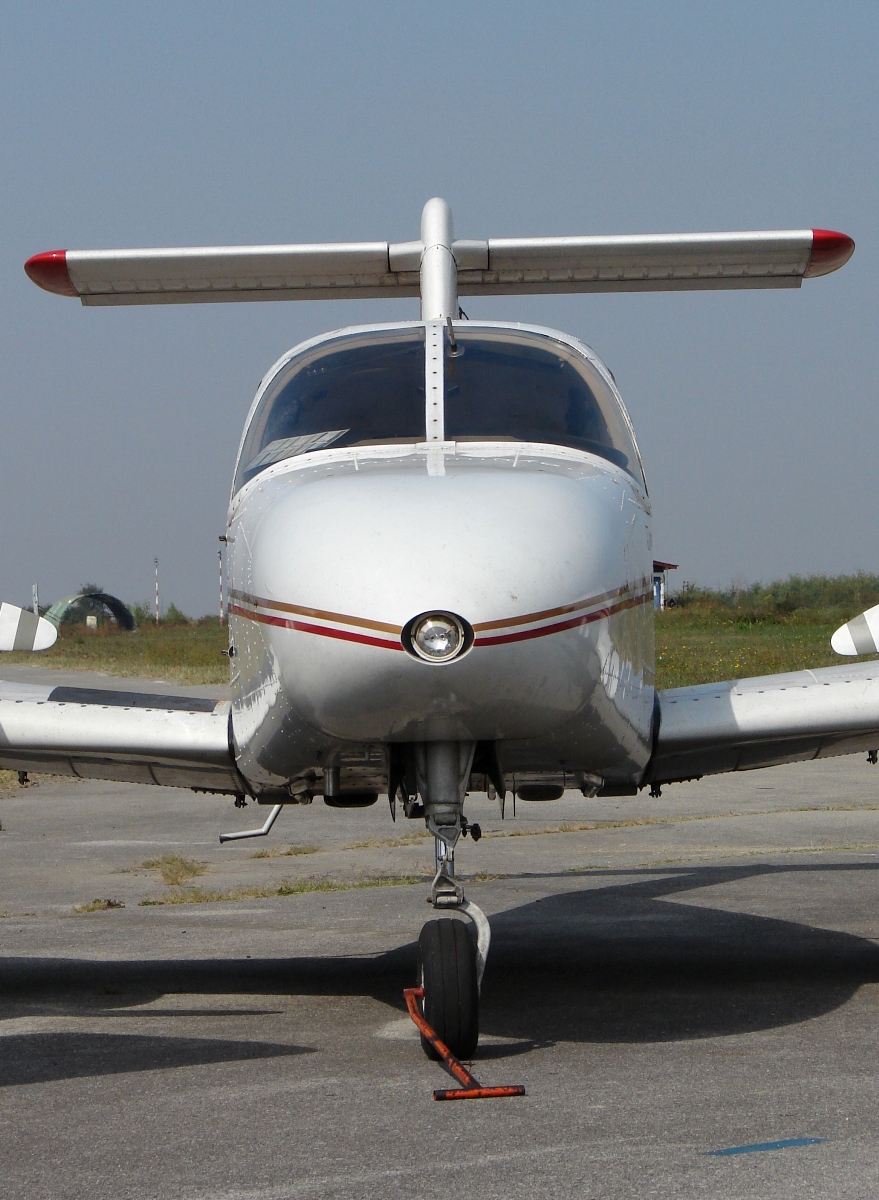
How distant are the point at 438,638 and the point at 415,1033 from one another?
87.7 inches

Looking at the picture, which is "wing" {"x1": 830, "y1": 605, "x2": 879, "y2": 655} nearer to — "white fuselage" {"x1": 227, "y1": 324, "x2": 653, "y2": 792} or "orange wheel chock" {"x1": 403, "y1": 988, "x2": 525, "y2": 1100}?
"white fuselage" {"x1": 227, "y1": 324, "x2": 653, "y2": 792}

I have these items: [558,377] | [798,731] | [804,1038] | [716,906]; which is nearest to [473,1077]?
[804,1038]

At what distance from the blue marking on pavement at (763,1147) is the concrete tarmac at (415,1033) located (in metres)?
0.01

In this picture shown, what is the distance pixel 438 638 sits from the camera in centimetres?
439

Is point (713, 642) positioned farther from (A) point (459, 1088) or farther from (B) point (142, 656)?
(A) point (459, 1088)

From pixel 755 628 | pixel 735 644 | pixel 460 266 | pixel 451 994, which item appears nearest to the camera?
pixel 451 994

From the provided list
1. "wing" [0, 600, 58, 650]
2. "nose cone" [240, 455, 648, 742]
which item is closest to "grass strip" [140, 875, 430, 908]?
"wing" [0, 600, 58, 650]

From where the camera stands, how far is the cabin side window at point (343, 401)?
5965 millimetres

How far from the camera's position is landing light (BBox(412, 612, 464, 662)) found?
4383 millimetres

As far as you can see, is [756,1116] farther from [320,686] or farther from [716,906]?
[716,906]

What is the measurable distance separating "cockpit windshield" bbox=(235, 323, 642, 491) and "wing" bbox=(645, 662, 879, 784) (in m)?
1.08

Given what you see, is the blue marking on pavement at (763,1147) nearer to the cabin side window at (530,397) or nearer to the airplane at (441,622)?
the airplane at (441,622)

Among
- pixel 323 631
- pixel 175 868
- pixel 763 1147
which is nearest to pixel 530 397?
pixel 323 631

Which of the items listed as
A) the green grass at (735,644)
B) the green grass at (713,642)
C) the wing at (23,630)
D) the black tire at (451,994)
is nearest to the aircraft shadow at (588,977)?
the black tire at (451,994)
